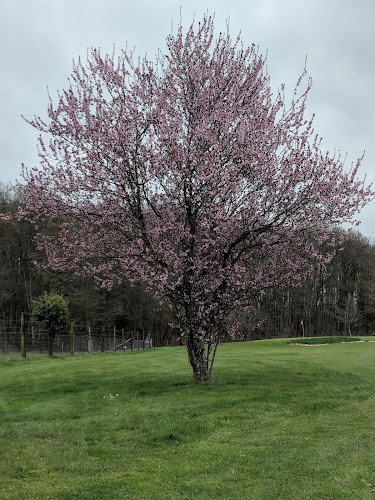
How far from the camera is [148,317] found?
46906 millimetres

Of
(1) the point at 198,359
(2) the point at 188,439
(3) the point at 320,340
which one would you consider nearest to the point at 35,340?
(1) the point at 198,359

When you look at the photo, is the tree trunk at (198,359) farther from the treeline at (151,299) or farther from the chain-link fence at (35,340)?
the chain-link fence at (35,340)

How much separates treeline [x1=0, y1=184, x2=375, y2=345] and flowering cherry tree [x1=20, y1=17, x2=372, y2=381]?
855cm

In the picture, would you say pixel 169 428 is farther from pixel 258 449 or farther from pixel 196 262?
pixel 196 262

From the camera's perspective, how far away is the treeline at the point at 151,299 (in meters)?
37.2

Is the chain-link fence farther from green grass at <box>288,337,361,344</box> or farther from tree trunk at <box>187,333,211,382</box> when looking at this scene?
green grass at <box>288,337,361,344</box>

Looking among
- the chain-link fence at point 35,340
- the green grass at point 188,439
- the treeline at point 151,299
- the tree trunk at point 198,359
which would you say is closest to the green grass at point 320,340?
the treeline at point 151,299

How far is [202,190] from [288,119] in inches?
128

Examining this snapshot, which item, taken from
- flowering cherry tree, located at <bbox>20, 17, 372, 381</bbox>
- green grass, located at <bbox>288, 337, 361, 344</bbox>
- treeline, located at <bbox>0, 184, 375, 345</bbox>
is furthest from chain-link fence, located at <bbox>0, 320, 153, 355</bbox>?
Result: green grass, located at <bbox>288, 337, 361, 344</bbox>

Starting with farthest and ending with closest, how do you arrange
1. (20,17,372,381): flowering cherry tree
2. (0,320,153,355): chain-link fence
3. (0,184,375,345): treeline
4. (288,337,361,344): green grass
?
(288,337,361,344): green grass
(0,184,375,345): treeline
(0,320,153,355): chain-link fence
(20,17,372,381): flowering cherry tree

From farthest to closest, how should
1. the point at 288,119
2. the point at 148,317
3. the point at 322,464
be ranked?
the point at 148,317
the point at 288,119
the point at 322,464

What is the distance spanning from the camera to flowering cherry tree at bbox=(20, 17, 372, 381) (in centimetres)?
1162

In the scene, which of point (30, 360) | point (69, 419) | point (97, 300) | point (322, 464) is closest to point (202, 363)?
point (69, 419)

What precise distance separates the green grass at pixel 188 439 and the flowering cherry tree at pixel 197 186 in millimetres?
2688
